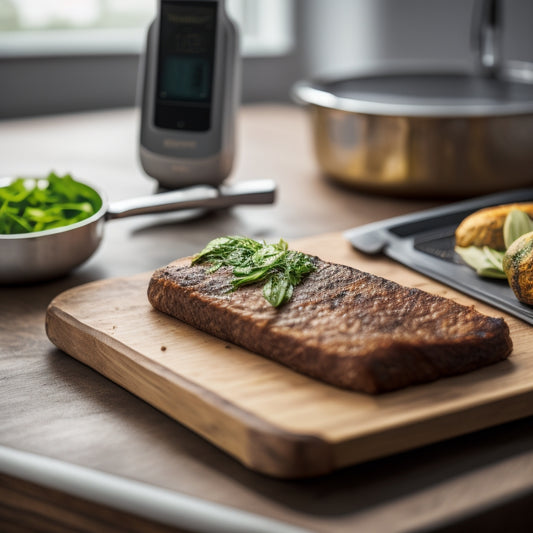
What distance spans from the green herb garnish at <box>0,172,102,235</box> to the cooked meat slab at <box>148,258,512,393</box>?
0.84ft

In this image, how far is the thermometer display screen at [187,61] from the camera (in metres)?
1.44

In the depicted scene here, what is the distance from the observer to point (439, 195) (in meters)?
1.48

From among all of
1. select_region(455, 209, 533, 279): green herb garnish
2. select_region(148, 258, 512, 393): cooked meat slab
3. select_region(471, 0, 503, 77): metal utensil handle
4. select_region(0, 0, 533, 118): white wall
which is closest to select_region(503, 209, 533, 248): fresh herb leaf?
select_region(455, 209, 533, 279): green herb garnish

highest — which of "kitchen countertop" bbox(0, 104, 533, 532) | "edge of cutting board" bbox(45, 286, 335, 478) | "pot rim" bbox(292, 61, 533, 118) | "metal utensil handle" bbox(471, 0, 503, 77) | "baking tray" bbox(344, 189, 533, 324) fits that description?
"metal utensil handle" bbox(471, 0, 503, 77)

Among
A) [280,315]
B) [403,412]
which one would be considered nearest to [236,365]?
[280,315]

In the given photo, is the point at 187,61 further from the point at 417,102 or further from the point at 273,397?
the point at 273,397

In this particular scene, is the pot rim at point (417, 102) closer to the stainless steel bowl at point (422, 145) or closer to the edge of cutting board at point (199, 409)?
the stainless steel bowl at point (422, 145)

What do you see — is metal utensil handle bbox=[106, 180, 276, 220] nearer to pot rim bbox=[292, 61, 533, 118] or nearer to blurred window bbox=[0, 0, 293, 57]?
pot rim bbox=[292, 61, 533, 118]

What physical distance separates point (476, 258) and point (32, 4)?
8.59 ft

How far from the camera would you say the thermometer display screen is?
1440mm

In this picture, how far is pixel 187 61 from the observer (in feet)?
4.76

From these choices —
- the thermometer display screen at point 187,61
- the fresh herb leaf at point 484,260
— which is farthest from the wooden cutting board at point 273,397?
the thermometer display screen at point 187,61

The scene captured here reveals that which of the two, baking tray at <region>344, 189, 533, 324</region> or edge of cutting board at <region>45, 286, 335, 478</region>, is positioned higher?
baking tray at <region>344, 189, 533, 324</region>

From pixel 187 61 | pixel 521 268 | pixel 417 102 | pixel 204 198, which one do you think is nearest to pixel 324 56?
pixel 417 102
